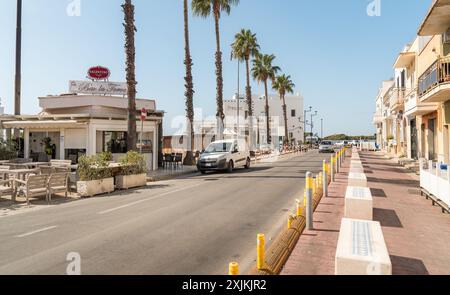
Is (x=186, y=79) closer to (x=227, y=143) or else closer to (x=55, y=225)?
(x=227, y=143)

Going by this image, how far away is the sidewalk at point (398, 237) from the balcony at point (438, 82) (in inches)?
235

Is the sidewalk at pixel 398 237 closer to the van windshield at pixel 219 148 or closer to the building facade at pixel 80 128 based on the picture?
the van windshield at pixel 219 148

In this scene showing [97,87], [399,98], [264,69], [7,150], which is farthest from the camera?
[264,69]

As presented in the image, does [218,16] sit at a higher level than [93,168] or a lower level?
higher

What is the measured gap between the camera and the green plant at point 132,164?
13898mm

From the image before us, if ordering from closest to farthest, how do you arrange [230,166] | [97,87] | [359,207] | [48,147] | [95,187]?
[359,207]
[95,187]
[230,166]
[48,147]
[97,87]

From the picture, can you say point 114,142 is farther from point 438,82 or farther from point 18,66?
point 438,82

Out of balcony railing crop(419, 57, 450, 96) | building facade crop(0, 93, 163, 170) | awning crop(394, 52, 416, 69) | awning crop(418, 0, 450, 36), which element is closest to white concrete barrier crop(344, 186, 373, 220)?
balcony railing crop(419, 57, 450, 96)

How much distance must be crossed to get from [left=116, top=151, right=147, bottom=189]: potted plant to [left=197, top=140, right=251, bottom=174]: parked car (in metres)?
5.28

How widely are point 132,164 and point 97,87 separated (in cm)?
1315

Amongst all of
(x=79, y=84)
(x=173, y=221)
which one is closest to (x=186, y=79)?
(x=79, y=84)

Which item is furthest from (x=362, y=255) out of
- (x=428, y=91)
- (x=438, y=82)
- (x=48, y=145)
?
(x=48, y=145)

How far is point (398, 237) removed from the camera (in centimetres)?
630

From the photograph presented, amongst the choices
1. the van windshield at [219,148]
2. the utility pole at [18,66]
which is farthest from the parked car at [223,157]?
the utility pole at [18,66]
